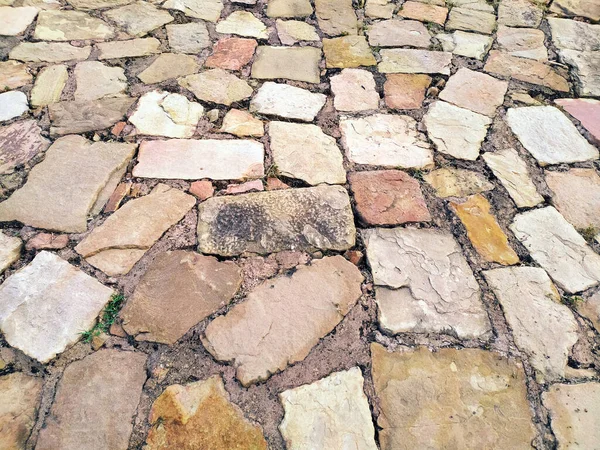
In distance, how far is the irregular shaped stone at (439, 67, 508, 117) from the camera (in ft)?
8.19

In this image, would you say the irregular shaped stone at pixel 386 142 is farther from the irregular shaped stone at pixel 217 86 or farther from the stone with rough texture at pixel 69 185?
the stone with rough texture at pixel 69 185

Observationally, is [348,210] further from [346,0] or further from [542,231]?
[346,0]

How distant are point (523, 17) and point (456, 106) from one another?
1452 mm

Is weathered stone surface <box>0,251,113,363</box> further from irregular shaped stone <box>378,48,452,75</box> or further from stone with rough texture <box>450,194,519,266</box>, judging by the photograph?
irregular shaped stone <box>378,48,452,75</box>

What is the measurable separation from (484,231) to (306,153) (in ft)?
2.82

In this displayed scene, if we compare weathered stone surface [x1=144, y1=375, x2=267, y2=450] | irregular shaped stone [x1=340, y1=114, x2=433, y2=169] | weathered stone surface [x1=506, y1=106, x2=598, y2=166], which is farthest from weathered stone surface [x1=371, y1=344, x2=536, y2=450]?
weathered stone surface [x1=506, y1=106, x2=598, y2=166]

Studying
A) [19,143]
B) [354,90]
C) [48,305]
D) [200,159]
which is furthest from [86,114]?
[354,90]

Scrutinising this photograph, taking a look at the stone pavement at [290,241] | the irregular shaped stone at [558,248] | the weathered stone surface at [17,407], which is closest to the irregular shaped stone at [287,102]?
the stone pavement at [290,241]

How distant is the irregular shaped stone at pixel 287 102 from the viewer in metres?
2.33

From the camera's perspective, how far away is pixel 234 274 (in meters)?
1.64

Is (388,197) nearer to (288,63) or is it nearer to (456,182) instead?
(456,182)

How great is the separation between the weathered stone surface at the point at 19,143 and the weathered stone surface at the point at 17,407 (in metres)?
1.00

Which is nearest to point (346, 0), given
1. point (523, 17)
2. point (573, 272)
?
point (523, 17)

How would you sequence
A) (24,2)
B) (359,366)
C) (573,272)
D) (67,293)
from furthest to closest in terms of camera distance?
(24,2)
(573,272)
(67,293)
(359,366)
